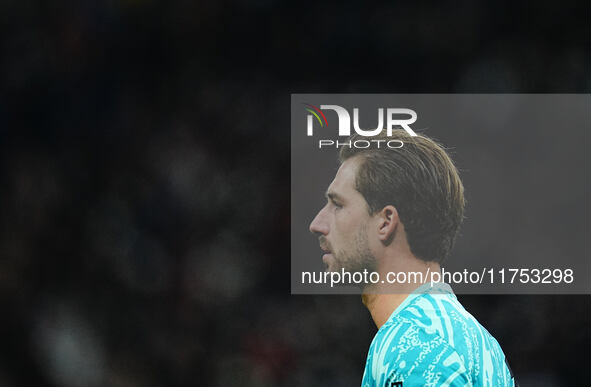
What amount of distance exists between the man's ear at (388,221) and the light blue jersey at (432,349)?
5 centimetres

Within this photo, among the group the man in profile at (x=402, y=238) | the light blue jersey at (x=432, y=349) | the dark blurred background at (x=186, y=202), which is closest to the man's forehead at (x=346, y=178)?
the man in profile at (x=402, y=238)

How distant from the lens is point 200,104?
215cm

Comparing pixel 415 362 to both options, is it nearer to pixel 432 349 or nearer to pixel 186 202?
pixel 432 349

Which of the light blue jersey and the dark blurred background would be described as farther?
the dark blurred background

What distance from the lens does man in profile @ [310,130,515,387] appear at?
590 mm

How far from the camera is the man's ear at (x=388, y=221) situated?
2.12 ft
